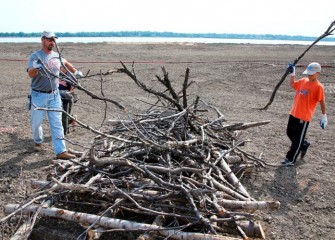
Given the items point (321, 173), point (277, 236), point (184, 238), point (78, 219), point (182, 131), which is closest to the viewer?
point (184, 238)

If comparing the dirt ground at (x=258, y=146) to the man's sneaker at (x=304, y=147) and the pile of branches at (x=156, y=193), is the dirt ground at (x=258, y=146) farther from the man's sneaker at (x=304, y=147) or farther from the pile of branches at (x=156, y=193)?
the pile of branches at (x=156, y=193)

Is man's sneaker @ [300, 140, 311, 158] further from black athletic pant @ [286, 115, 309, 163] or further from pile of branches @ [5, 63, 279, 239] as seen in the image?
pile of branches @ [5, 63, 279, 239]

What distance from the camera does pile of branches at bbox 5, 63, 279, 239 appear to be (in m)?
3.49

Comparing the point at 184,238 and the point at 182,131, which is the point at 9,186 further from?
the point at 184,238

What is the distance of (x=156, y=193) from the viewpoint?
381cm

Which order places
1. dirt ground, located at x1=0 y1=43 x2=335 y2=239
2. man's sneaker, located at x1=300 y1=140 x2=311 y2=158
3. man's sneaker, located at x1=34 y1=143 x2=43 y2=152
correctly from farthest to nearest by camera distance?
man's sneaker, located at x1=34 y1=143 x2=43 y2=152 < man's sneaker, located at x1=300 y1=140 x2=311 y2=158 < dirt ground, located at x1=0 y1=43 x2=335 y2=239

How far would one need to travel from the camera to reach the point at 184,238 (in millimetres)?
3328

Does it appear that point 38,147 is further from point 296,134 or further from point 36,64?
point 296,134

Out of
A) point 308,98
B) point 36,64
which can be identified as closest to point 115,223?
point 36,64

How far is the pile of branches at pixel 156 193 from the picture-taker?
3.49 metres

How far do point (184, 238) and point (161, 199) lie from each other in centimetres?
46

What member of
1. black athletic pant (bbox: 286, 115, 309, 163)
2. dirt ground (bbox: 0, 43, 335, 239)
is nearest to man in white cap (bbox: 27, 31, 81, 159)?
dirt ground (bbox: 0, 43, 335, 239)

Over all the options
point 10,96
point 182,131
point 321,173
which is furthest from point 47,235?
point 10,96

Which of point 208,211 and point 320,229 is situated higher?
point 208,211
